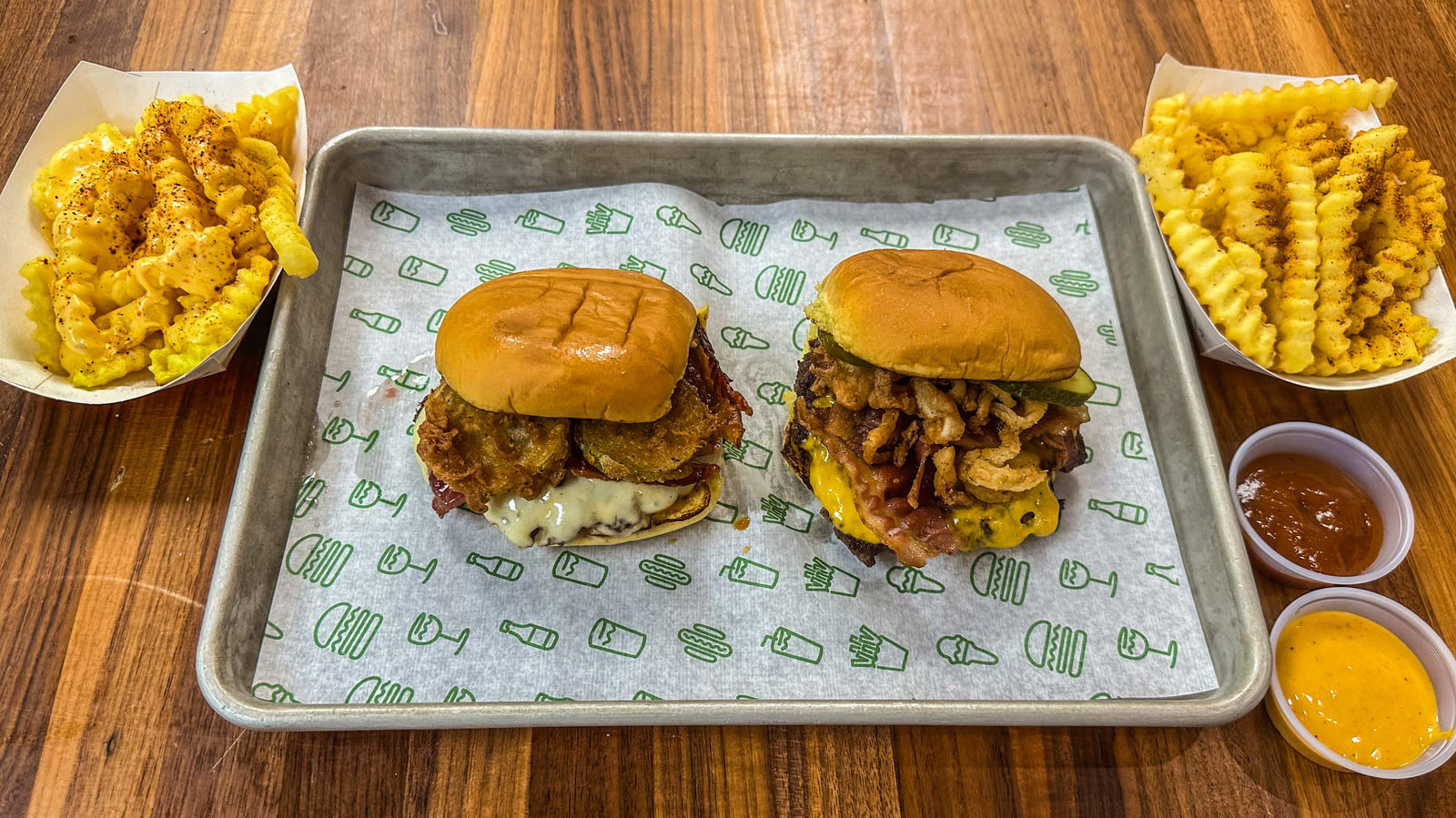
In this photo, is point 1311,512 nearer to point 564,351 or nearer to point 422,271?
point 564,351

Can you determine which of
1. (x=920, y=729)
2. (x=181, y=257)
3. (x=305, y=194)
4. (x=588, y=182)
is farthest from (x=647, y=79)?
(x=920, y=729)

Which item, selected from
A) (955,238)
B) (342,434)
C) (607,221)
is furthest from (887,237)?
(342,434)

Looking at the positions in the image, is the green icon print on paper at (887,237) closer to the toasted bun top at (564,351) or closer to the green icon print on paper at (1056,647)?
the toasted bun top at (564,351)

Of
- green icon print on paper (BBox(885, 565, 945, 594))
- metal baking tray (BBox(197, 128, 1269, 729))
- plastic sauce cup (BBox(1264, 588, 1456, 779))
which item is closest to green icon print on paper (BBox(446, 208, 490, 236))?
metal baking tray (BBox(197, 128, 1269, 729))

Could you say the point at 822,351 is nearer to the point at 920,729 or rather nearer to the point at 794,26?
the point at 920,729

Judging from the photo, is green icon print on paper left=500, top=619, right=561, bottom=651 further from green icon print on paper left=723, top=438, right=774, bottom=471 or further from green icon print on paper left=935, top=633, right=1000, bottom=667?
green icon print on paper left=935, top=633, right=1000, bottom=667

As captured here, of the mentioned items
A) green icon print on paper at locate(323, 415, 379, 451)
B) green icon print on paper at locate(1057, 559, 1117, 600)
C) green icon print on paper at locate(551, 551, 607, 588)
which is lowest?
green icon print on paper at locate(551, 551, 607, 588)

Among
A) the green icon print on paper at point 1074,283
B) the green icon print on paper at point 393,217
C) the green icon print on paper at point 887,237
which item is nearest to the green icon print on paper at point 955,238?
the green icon print on paper at point 887,237
